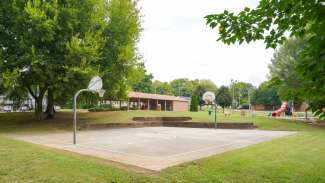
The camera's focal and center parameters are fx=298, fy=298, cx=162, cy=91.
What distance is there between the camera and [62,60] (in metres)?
18.6

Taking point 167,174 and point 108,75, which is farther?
point 108,75

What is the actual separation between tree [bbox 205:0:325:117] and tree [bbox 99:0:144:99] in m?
16.5

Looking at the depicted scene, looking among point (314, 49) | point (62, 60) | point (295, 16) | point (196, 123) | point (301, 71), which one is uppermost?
point (62, 60)

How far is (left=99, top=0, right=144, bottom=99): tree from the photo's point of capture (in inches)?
819

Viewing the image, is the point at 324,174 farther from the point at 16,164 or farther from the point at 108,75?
the point at 108,75

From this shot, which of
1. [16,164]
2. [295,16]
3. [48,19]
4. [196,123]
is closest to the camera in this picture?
[295,16]

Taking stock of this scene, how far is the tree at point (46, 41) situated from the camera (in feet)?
57.0

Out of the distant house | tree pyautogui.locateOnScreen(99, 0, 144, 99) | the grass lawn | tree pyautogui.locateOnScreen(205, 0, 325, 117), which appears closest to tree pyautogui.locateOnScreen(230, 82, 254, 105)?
the distant house

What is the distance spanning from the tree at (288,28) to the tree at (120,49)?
650 inches

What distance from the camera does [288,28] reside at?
403 cm

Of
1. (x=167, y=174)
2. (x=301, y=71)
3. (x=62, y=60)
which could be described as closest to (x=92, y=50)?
(x=62, y=60)

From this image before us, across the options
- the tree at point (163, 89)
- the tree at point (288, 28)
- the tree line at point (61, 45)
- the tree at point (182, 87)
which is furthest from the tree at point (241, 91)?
the tree at point (288, 28)

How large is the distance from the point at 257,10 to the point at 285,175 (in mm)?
3689

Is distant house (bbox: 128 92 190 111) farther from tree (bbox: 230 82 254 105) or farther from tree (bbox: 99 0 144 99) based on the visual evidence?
tree (bbox: 230 82 254 105)
